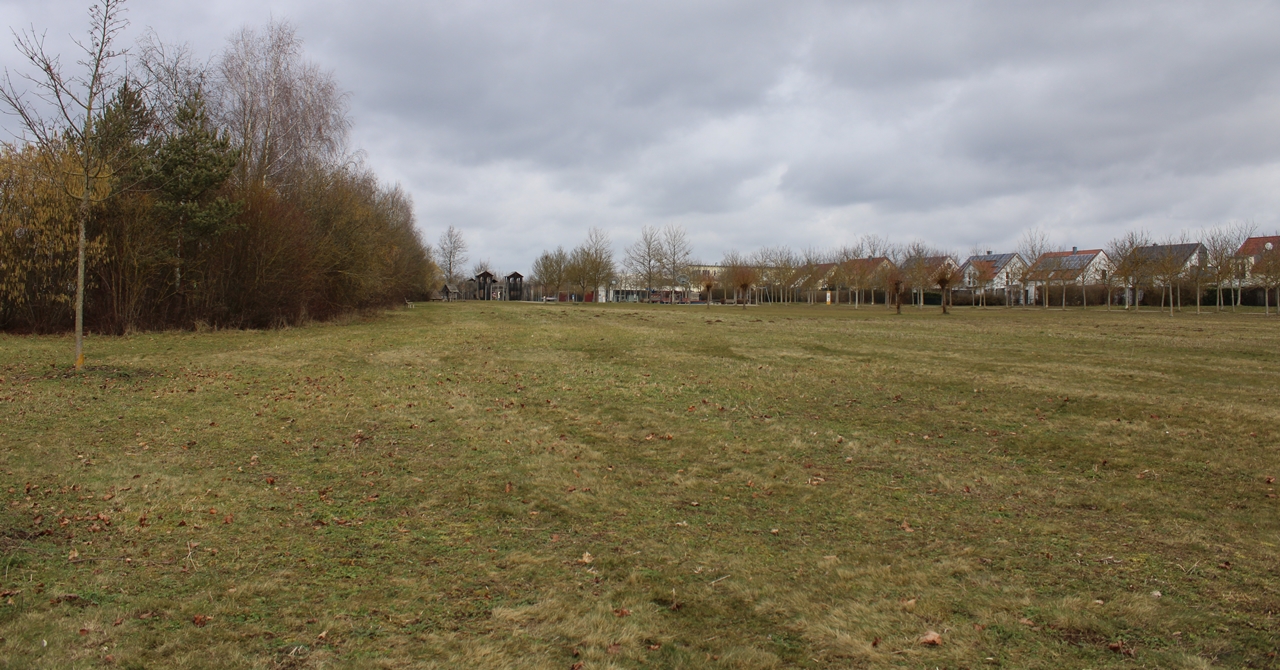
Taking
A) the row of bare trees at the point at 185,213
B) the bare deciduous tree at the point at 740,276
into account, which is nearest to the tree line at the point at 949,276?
the bare deciduous tree at the point at 740,276

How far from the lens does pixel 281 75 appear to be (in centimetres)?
3131

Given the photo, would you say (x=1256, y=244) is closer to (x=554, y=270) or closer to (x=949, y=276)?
(x=949, y=276)

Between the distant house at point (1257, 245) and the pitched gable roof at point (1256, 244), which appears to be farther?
the pitched gable roof at point (1256, 244)

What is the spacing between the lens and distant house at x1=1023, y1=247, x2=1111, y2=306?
63.9m

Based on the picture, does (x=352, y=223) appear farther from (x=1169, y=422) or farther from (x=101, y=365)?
(x=1169, y=422)

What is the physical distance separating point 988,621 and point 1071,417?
759cm

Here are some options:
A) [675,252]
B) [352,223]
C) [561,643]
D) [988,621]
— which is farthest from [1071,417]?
[675,252]

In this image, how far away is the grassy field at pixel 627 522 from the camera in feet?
12.5

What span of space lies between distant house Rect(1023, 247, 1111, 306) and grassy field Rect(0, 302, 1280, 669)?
189ft

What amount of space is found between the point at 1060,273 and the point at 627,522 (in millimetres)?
71095

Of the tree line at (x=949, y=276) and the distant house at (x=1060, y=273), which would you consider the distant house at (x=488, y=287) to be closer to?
the tree line at (x=949, y=276)

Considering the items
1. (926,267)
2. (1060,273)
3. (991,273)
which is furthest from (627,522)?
(991,273)

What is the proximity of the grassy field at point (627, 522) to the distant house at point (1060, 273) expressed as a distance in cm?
5747

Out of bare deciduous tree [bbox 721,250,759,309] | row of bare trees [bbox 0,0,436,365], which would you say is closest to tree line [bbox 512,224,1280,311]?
bare deciduous tree [bbox 721,250,759,309]
